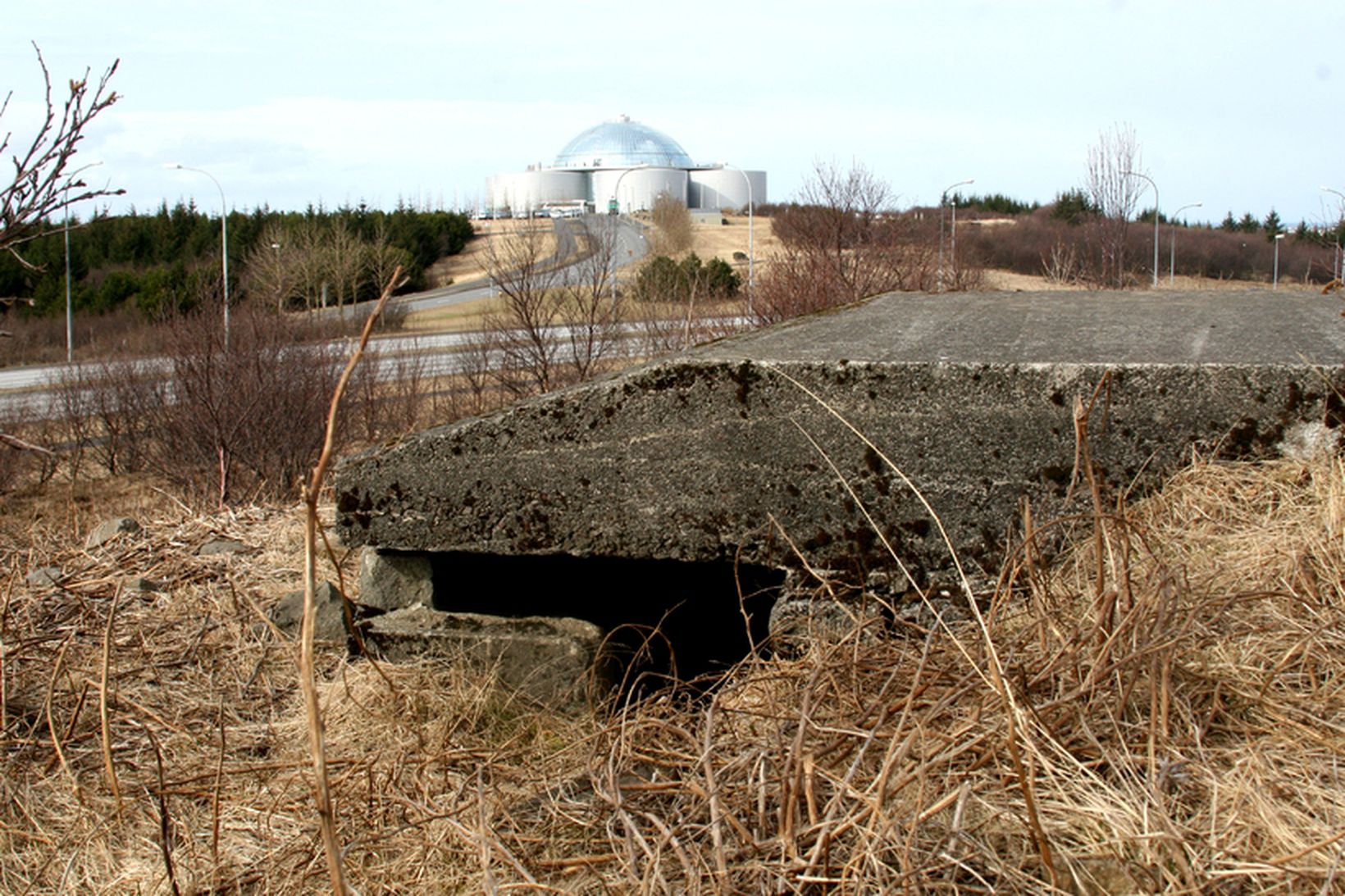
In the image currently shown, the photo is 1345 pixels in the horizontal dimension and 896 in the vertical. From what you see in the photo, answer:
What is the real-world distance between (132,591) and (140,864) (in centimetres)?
205

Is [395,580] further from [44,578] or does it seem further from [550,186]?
[550,186]

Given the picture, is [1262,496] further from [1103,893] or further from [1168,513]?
[1103,893]

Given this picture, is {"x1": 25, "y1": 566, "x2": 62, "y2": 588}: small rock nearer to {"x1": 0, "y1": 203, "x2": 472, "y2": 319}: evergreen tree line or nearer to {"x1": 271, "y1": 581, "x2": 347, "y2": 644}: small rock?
{"x1": 271, "y1": 581, "x2": 347, "y2": 644}: small rock

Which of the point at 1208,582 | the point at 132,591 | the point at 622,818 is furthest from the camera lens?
the point at 132,591

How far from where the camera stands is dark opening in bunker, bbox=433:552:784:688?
3.77m

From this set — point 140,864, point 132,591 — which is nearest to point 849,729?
point 140,864

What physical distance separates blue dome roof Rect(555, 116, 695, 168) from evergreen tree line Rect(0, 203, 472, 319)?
23.1 m

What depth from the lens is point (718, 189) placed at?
260ft

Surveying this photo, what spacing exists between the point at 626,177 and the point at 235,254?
120 feet

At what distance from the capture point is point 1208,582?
242 cm

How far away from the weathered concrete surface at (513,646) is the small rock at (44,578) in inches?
68.3

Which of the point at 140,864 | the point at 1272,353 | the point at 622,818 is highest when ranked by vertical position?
the point at 1272,353

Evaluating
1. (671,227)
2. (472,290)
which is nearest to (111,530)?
(671,227)

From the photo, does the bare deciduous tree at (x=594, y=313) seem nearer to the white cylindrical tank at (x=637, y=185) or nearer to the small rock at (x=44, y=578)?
the small rock at (x=44, y=578)
